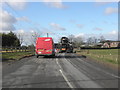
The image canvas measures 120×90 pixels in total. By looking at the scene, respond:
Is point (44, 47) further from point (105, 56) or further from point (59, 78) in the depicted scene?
point (59, 78)

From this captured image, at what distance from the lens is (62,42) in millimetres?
53812

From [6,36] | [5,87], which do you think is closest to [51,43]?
[5,87]

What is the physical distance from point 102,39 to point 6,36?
356ft

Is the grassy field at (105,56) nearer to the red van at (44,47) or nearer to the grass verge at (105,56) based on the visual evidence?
the grass verge at (105,56)

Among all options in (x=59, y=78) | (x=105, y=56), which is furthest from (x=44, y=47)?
(x=59, y=78)

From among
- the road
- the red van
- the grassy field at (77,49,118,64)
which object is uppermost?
the red van

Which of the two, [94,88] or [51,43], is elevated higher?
[51,43]

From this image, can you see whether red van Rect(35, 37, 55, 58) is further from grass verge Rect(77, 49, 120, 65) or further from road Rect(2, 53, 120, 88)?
road Rect(2, 53, 120, 88)

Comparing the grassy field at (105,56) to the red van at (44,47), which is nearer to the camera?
the grassy field at (105,56)

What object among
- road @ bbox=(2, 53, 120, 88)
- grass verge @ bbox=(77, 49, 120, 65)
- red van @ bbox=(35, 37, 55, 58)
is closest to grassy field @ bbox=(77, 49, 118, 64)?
grass verge @ bbox=(77, 49, 120, 65)

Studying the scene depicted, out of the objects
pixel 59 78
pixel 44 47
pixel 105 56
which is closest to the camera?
pixel 59 78

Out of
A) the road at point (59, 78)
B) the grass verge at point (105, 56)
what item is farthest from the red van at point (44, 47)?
the road at point (59, 78)

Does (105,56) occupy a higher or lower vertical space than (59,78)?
lower

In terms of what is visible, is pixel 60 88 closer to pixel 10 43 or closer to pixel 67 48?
pixel 67 48
